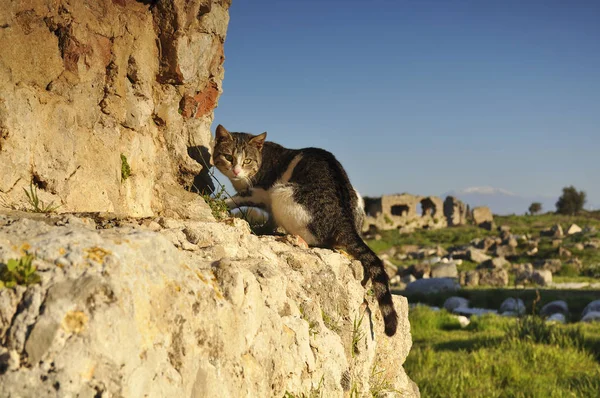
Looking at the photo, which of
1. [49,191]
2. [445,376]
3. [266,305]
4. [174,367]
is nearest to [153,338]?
[174,367]

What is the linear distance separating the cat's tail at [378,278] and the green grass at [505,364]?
311cm

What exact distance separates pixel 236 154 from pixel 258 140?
0.39 m

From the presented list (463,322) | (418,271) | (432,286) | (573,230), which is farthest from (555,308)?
(573,230)

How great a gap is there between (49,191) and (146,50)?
1.43m

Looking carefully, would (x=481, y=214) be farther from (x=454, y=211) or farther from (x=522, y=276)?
(x=522, y=276)

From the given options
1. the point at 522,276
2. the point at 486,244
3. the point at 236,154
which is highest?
the point at 236,154

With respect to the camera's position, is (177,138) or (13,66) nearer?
(13,66)

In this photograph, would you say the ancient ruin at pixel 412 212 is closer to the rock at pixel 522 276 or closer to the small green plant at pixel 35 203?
the rock at pixel 522 276

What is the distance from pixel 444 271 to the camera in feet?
67.0

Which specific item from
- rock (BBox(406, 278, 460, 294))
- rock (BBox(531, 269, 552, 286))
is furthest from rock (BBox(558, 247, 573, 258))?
rock (BBox(406, 278, 460, 294))

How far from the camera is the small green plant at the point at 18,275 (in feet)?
6.46

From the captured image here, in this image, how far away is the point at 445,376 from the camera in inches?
298

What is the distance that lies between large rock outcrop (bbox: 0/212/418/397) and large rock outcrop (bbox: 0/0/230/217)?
2.38ft

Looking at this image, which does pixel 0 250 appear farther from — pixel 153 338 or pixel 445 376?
pixel 445 376
